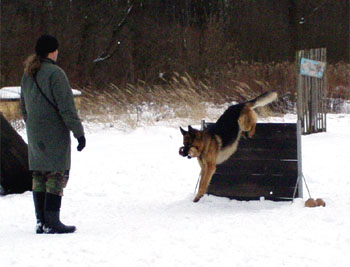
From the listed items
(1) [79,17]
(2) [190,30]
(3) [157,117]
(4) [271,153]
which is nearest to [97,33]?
(1) [79,17]

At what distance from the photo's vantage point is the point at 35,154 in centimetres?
484

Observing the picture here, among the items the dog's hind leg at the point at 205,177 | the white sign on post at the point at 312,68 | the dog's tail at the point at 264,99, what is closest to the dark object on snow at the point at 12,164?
the dog's hind leg at the point at 205,177

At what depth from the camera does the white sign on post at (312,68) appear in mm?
11578

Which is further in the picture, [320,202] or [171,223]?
[320,202]

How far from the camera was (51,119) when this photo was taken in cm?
481

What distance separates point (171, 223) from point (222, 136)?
1.33m

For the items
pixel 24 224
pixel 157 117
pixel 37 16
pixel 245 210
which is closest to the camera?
pixel 24 224

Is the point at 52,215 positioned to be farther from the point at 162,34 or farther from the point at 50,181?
the point at 162,34

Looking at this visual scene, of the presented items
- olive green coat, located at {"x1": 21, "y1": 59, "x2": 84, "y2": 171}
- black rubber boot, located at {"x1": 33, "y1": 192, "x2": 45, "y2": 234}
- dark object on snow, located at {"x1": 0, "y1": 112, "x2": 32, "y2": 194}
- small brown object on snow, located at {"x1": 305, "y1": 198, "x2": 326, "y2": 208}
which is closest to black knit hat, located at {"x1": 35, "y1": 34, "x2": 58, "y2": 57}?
olive green coat, located at {"x1": 21, "y1": 59, "x2": 84, "y2": 171}

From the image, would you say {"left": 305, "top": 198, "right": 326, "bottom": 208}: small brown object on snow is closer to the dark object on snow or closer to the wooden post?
the dark object on snow

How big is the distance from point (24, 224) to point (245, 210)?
2.38m

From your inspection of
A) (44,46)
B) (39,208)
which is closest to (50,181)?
(39,208)

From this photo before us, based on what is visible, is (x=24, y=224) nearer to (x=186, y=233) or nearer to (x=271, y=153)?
(x=186, y=233)

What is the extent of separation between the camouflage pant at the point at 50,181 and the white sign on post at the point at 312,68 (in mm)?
7873
